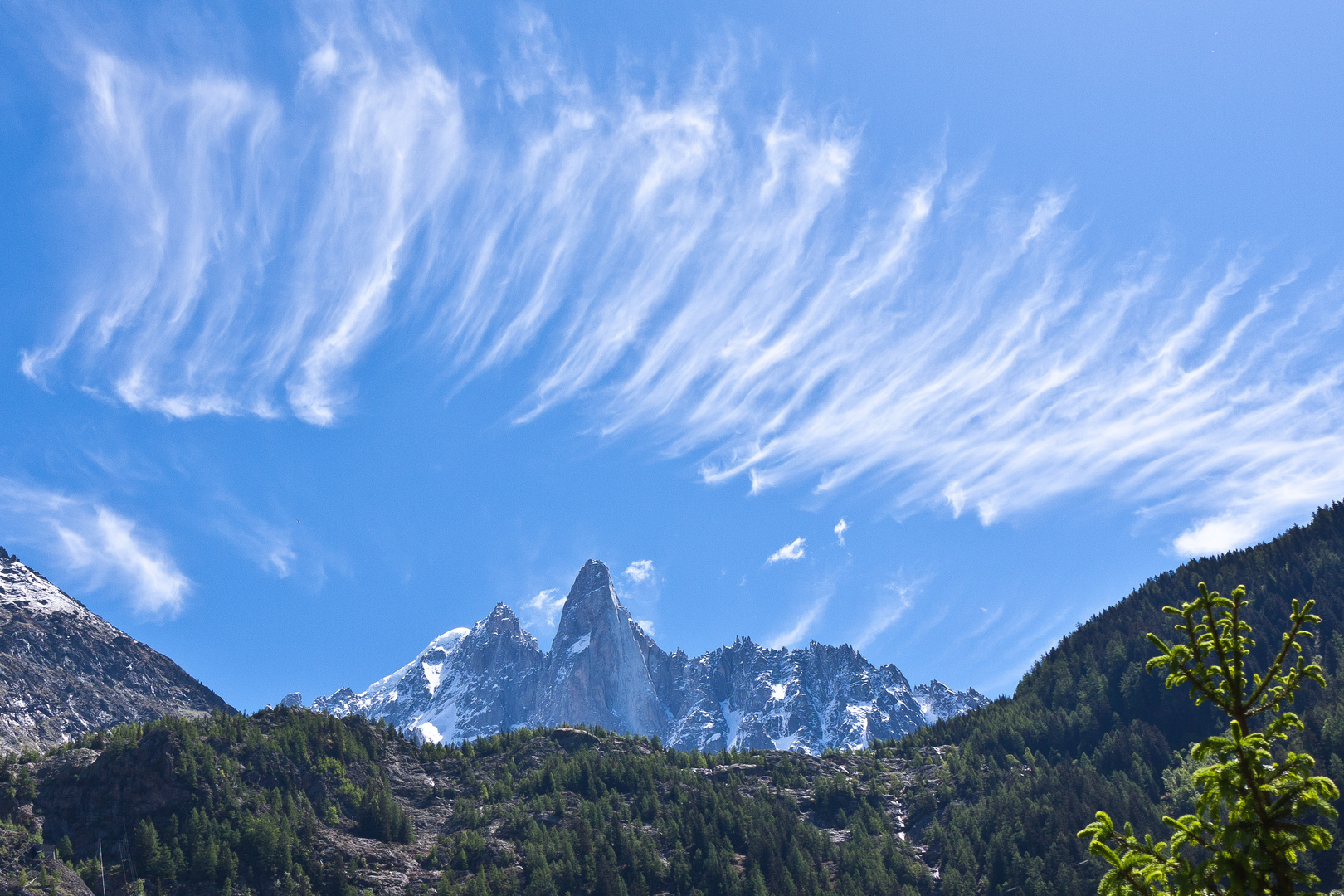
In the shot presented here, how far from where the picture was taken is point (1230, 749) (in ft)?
62.3

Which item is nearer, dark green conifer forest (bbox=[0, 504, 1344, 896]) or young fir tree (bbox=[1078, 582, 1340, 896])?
young fir tree (bbox=[1078, 582, 1340, 896])

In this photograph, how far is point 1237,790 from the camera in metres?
18.7

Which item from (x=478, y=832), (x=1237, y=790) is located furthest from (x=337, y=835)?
(x=1237, y=790)

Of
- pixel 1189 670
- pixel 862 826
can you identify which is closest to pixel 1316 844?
pixel 1189 670

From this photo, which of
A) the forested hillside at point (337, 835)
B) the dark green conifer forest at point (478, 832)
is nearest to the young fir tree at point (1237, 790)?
the dark green conifer forest at point (478, 832)

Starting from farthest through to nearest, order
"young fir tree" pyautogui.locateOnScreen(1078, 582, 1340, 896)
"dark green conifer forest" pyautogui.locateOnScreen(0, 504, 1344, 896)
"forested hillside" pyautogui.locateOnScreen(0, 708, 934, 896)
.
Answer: "dark green conifer forest" pyautogui.locateOnScreen(0, 504, 1344, 896), "forested hillside" pyautogui.locateOnScreen(0, 708, 934, 896), "young fir tree" pyautogui.locateOnScreen(1078, 582, 1340, 896)

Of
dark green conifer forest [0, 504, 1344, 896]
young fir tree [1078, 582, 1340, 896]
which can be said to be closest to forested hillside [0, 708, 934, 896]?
dark green conifer forest [0, 504, 1344, 896]

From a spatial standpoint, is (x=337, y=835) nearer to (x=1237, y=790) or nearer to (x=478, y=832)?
(x=478, y=832)

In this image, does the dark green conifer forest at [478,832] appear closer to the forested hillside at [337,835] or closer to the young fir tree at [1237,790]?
the forested hillside at [337,835]

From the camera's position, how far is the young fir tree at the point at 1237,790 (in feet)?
59.1

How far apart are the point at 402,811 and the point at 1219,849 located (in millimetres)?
193773

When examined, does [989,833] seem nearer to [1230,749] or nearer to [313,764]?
[313,764]

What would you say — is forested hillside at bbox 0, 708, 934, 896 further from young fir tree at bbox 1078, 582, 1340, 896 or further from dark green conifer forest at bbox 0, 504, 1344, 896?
young fir tree at bbox 1078, 582, 1340, 896

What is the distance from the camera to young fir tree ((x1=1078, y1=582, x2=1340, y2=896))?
1802 centimetres
